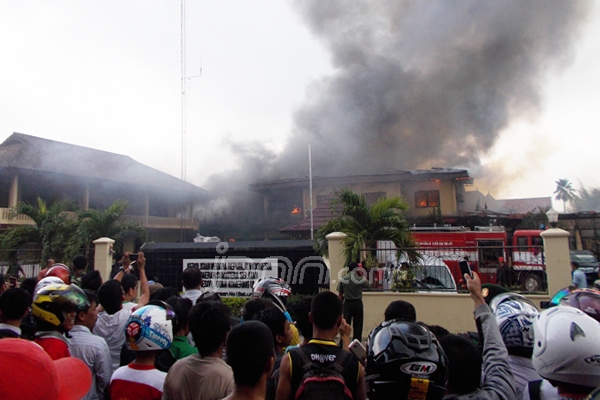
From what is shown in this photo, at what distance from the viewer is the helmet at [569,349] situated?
1.41 m

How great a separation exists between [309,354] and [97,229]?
10886 millimetres

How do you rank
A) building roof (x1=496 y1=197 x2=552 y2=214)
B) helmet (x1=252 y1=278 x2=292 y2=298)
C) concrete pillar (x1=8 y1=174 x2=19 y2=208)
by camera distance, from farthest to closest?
1. building roof (x1=496 y1=197 x2=552 y2=214)
2. concrete pillar (x1=8 y1=174 x2=19 y2=208)
3. helmet (x1=252 y1=278 x2=292 y2=298)

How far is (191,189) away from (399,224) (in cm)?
2135

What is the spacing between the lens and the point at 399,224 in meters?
8.66

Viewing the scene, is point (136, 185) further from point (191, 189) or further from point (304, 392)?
point (304, 392)

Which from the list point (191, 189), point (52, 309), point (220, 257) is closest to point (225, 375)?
point (52, 309)

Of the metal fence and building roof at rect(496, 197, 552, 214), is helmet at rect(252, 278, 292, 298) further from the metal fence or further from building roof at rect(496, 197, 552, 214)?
building roof at rect(496, 197, 552, 214)

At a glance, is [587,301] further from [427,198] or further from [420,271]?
[427,198]

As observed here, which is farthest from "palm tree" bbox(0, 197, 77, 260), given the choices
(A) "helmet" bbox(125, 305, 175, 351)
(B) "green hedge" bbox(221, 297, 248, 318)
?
(A) "helmet" bbox(125, 305, 175, 351)

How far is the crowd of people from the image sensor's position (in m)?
1.42

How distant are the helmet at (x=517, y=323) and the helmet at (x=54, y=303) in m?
2.45

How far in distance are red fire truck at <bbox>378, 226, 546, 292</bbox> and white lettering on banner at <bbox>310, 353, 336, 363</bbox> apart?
5869mm

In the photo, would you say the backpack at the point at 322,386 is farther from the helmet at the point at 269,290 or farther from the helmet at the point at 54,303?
the helmet at the point at 269,290

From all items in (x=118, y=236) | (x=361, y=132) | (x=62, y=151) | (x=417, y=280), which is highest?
(x=361, y=132)
